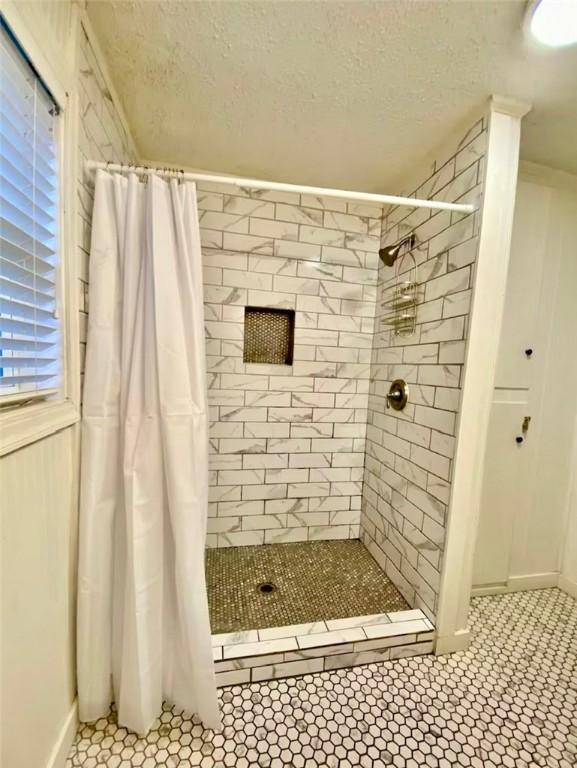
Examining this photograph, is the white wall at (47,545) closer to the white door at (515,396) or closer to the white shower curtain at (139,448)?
the white shower curtain at (139,448)

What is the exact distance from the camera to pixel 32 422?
0.71 m

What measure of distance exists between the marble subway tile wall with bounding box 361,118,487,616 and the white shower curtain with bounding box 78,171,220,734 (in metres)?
0.99

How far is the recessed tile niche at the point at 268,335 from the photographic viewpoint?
1.86 m

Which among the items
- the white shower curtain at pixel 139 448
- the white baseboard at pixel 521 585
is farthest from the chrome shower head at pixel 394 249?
the white baseboard at pixel 521 585

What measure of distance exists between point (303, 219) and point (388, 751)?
2296mm

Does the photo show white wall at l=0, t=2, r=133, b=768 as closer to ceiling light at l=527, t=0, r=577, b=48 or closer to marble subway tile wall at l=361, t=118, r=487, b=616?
ceiling light at l=527, t=0, r=577, b=48

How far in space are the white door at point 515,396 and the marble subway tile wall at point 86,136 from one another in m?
1.78

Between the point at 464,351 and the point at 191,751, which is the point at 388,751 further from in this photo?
the point at 464,351

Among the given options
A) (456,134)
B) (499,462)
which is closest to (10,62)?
(456,134)

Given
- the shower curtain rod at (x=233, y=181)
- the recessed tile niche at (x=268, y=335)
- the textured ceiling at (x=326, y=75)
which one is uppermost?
the textured ceiling at (x=326, y=75)

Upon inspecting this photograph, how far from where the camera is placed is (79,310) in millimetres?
944

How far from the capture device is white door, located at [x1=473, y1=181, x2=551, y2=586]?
4.91ft

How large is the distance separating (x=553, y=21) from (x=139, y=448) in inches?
66.9

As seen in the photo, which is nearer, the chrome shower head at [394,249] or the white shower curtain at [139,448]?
the white shower curtain at [139,448]
